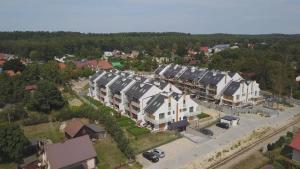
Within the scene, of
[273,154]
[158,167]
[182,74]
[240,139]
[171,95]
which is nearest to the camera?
[158,167]

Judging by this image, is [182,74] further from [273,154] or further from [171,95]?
[273,154]

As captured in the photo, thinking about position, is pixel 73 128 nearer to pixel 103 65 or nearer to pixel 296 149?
pixel 296 149

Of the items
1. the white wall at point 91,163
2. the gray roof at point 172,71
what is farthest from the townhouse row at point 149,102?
the gray roof at point 172,71

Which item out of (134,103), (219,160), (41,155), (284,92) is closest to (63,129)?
(41,155)

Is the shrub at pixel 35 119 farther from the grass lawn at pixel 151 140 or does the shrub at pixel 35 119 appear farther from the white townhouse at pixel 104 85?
the grass lawn at pixel 151 140

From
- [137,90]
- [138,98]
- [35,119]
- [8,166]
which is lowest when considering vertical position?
[8,166]

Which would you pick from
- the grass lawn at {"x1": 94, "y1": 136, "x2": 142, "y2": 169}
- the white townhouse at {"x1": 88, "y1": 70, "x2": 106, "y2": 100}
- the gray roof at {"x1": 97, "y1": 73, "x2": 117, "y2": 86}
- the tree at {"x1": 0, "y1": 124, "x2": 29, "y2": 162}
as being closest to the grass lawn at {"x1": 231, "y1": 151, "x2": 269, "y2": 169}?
the grass lawn at {"x1": 94, "y1": 136, "x2": 142, "y2": 169}

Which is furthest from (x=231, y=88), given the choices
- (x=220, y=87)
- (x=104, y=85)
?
(x=104, y=85)
